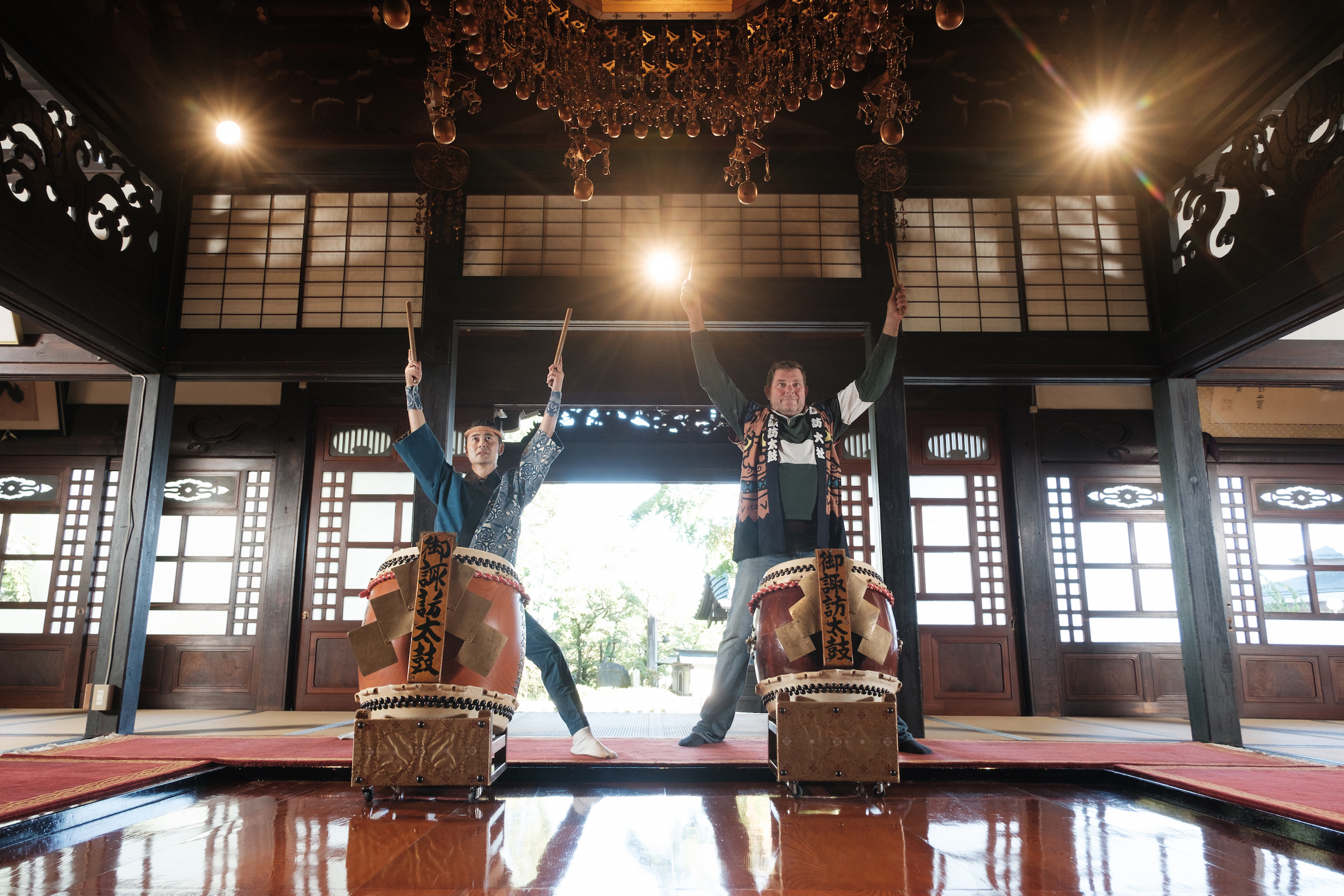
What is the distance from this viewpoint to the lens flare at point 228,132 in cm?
415

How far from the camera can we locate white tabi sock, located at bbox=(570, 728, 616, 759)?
8.84 ft

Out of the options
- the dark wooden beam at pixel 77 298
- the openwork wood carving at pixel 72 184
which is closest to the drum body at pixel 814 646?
the dark wooden beam at pixel 77 298

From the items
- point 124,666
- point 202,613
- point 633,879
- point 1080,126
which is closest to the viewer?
point 633,879

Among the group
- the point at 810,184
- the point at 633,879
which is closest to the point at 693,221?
the point at 810,184

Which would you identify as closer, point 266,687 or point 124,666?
point 124,666

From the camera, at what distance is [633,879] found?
1.51 metres

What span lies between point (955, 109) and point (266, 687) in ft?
20.9

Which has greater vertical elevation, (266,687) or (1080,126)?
(1080,126)

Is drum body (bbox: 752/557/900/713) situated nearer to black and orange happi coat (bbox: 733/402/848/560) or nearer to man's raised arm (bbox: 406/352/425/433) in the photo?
black and orange happi coat (bbox: 733/402/848/560)

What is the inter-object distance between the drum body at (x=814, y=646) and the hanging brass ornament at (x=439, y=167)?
293cm

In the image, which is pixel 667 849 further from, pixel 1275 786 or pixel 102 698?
pixel 102 698

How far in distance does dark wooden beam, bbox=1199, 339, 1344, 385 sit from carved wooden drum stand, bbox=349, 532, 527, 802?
13.3 feet

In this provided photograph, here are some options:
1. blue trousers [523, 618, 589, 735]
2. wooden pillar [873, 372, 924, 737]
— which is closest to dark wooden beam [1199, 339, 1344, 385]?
wooden pillar [873, 372, 924, 737]

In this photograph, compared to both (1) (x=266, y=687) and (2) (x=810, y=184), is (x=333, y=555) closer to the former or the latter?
(1) (x=266, y=687)
